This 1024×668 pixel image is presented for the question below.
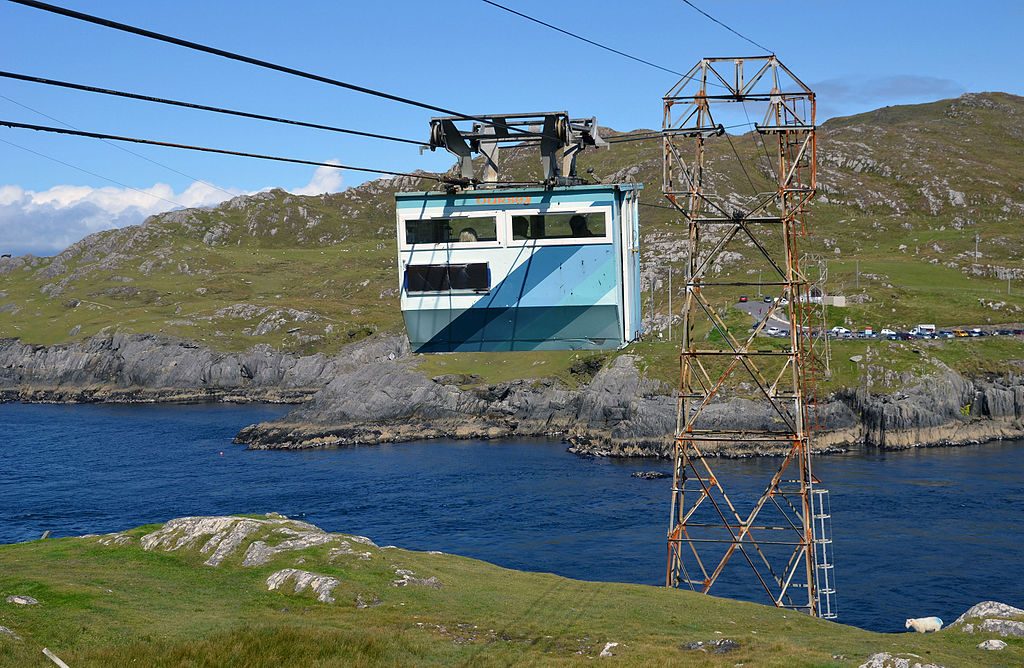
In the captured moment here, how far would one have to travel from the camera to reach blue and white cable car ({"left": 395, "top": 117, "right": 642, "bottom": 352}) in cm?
3291

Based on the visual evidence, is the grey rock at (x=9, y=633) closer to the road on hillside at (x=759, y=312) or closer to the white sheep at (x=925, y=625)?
the white sheep at (x=925, y=625)

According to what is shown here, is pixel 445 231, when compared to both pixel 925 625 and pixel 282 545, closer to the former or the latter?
pixel 282 545

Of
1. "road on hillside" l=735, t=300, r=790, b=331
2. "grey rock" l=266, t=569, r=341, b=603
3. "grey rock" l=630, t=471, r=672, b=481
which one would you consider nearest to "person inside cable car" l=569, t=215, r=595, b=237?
"grey rock" l=266, t=569, r=341, b=603

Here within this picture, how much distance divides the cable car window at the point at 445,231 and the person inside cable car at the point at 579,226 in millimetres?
2752

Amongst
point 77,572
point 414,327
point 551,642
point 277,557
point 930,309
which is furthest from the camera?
point 930,309

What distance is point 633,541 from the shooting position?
3629 inches

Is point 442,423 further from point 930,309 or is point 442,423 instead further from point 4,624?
point 4,624

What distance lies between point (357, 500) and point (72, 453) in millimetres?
62400

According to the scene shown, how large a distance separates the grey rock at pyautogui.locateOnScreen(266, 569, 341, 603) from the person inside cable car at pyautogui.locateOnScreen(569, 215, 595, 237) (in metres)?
21.9

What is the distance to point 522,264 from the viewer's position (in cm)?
3322

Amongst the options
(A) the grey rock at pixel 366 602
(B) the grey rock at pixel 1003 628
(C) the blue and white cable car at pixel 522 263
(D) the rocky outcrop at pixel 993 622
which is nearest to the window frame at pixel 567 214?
(C) the blue and white cable car at pixel 522 263

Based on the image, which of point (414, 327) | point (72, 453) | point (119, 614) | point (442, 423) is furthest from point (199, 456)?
point (414, 327)

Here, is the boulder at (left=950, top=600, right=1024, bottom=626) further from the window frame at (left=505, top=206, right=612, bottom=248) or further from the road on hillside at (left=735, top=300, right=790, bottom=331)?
the road on hillside at (left=735, top=300, right=790, bottom=331)

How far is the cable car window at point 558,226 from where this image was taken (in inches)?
1298
